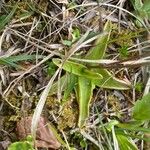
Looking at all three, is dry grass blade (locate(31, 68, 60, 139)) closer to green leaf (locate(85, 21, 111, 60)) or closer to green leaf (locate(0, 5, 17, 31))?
green leaf (locate(85, 21, 111, 60))

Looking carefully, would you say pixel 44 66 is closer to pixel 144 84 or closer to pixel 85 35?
pixel 85 35

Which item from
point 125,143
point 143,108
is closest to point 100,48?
point 143,108

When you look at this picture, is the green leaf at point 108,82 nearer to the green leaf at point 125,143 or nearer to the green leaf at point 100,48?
the green leaf at point 100,48

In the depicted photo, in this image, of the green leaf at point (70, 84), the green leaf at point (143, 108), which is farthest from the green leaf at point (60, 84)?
the green leaf at point (143, 108)

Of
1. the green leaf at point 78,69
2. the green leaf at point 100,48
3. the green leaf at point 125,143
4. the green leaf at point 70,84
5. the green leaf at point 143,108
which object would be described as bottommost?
the green leaf at point 125,143

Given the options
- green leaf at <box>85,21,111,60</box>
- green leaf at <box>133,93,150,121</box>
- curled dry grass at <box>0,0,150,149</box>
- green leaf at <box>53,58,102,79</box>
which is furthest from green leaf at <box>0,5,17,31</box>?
green leaf at <box>133,93,150,121</box>

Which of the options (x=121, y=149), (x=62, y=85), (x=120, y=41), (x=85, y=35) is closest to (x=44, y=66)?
(x=62, y=85)

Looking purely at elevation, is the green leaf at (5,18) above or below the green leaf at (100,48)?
above
